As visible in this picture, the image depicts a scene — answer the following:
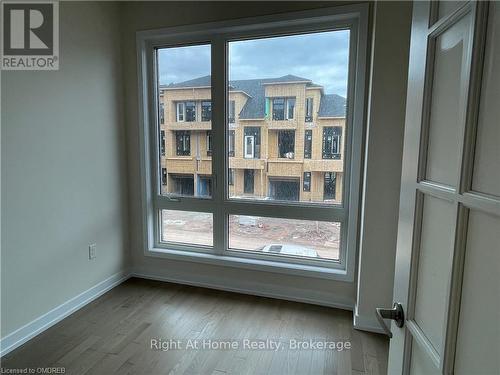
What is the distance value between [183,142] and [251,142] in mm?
707

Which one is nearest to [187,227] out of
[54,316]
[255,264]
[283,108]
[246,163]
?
[255,264]

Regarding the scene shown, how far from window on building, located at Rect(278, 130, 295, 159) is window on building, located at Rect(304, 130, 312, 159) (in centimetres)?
10

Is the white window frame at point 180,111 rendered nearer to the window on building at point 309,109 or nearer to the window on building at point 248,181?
the window on building at point 248,181

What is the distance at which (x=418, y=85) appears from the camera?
0.79 m

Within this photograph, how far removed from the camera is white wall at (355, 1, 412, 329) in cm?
184

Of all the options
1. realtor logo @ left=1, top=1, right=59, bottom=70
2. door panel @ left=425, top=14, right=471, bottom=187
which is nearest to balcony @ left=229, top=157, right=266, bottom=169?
realtor logo @ left=1, top=1, right=59, bottom=70

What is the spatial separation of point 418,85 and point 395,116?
124cm

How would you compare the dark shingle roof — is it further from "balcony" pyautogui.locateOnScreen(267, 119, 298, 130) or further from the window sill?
the window sill

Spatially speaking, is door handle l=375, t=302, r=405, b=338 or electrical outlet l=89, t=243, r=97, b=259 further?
electrical outlet l=89, t=243, r=97, b=259

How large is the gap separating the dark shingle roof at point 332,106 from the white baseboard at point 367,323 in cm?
161

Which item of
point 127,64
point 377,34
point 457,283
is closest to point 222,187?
point 127,64

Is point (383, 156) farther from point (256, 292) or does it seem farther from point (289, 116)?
point (256, 292)

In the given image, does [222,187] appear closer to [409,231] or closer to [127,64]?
[127,64]

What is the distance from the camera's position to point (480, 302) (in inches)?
20.6
